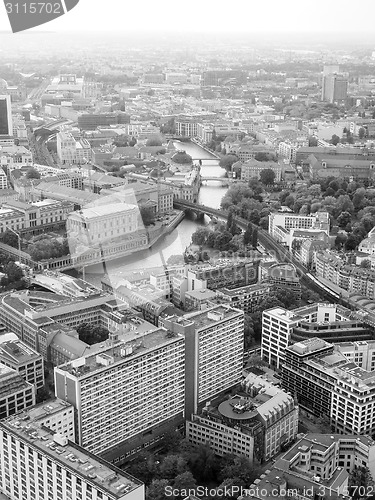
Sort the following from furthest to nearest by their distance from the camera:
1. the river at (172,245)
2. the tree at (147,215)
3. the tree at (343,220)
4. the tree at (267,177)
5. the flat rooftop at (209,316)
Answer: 1. the tree at (267,177)
2. the tree at (343,220)
3. the tree at (147,215)
4. the river at (172,245)
5. the flat rooftop at (209,316)

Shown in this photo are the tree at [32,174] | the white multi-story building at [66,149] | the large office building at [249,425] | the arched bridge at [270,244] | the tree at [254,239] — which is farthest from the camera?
the white multi-story building at [66,149]

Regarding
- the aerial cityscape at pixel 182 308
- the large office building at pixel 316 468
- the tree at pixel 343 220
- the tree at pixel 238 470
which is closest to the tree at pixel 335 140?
the aerial cityscape at pixel 182 308

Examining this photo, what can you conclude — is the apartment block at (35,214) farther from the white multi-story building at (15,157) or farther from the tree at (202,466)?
the tree at (202,466)

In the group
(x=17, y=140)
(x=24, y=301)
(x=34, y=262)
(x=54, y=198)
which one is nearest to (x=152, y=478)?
(x=24, y=301)

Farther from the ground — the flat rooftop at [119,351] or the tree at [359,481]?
the flat rooftop at [119,351]

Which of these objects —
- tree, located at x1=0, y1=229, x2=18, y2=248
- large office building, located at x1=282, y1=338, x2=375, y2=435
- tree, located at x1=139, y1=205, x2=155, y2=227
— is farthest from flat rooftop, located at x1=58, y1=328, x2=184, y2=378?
tree, located at x1=0, y1=229, x2=18, y2=248

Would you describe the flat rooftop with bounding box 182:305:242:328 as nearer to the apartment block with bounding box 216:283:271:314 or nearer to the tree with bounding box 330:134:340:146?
the apartment block with bounding box 216:283:271:314
